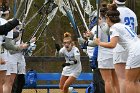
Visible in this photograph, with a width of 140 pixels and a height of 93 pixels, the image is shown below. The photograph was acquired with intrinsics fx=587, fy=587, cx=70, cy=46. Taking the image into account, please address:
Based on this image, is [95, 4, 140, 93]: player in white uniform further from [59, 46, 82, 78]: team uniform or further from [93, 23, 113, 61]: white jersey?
[59, 46, 82, 78]: team uniform

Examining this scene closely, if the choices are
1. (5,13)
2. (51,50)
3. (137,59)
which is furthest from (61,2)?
(51,50)

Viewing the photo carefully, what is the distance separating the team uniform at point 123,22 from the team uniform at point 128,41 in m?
0.44

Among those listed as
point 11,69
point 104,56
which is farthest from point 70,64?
point 104,56

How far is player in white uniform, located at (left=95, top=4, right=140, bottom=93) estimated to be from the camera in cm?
913

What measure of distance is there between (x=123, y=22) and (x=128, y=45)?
919 millimetres

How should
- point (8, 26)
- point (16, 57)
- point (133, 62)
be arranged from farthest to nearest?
1. point (16, 57)
2. point (133, 62)
3. point (8, 26)

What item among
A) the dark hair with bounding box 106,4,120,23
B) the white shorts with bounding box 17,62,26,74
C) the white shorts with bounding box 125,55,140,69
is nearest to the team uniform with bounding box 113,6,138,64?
the dark hair with bounding box 106,4,120,23

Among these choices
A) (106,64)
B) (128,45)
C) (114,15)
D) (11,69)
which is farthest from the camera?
(11,69)

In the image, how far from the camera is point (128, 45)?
9328mm

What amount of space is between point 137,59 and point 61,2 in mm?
4287

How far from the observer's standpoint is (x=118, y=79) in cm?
1005

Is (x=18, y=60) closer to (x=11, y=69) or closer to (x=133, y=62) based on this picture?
(x=11, y=69)

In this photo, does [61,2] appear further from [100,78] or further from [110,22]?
[110,22]

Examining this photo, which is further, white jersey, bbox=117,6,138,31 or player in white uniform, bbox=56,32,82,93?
player in white uniform, bbox=56,32,82,93
